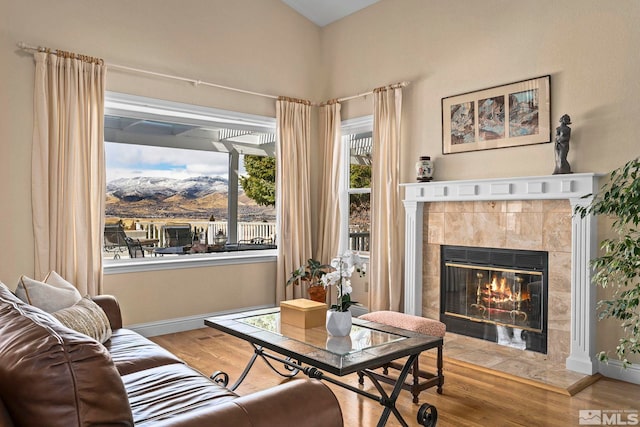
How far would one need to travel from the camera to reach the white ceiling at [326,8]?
215 inches

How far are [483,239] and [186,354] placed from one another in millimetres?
2739

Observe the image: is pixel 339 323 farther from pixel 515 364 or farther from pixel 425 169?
pixel 425 169

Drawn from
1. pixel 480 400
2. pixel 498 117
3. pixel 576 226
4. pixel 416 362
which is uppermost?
pixel 498 117

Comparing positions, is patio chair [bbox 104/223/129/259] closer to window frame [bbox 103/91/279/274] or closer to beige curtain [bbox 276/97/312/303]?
window frame [bbox 103/91/279/274]

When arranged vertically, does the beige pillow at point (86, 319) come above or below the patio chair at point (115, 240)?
below

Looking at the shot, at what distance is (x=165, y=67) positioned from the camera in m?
4.75

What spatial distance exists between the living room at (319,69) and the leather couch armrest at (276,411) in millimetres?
2874

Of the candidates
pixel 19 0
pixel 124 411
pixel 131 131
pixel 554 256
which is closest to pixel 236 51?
pixel 131 131

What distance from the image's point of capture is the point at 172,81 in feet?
15.7

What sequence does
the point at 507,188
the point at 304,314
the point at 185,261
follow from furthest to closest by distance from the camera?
the point at 185,261, the point at 507,188, the point at 304,314

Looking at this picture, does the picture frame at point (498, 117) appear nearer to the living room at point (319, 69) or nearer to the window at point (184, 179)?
the living room at point (319, 69)

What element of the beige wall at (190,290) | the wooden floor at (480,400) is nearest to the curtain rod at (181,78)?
the beige wall at (190,290)

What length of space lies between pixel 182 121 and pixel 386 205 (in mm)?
2293

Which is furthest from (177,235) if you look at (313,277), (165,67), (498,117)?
(498,117)
